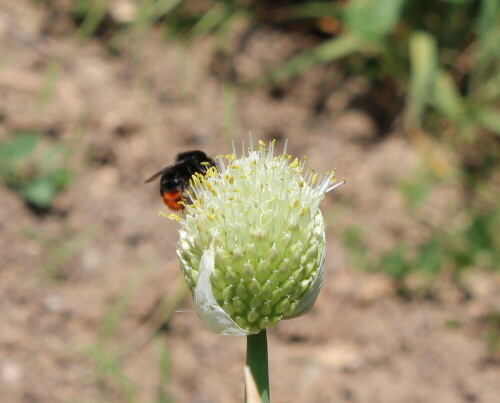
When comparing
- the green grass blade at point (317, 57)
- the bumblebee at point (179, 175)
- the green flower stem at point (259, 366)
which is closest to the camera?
the green flower stem at point (259, 366)

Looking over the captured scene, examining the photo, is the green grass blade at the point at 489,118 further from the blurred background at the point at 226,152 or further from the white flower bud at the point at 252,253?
the white flower bud at the point at 252,253

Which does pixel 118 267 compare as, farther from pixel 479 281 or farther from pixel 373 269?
pixel 479 281

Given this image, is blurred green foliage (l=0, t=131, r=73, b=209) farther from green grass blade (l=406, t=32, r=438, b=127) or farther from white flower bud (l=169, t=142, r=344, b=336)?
white flower bud (l=169, t=142, r=344, b=336)

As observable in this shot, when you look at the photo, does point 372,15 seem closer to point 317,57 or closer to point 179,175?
point 317,57

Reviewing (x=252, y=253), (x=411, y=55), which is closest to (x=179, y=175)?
(x=252, y=253)

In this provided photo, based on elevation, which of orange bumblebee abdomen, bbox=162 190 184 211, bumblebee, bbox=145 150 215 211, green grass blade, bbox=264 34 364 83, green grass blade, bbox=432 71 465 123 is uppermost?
green grass blade, bbox=264 34 364 83

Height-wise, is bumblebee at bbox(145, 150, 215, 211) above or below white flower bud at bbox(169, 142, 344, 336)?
above

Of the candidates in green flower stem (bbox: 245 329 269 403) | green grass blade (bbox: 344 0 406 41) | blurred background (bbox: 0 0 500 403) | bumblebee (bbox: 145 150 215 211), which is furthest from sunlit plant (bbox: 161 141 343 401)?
green grass blade (bbox: 344 0 406 41)

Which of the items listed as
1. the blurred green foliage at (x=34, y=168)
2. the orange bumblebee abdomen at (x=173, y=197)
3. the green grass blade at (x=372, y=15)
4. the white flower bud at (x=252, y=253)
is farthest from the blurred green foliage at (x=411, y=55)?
the white flower bud at (x=252, y=253)

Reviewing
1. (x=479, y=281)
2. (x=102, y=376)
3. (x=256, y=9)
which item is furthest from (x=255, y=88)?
(x=102, y=376)
